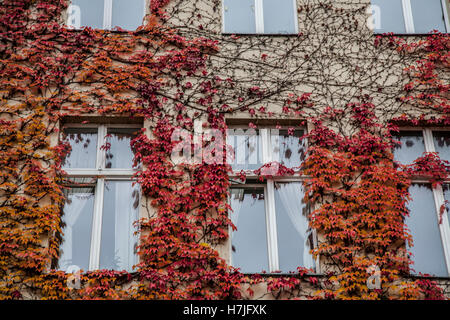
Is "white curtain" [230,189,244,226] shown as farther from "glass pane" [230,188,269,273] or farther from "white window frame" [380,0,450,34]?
"white window frame" [380,0,450,34]

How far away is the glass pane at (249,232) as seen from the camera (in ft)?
22.5

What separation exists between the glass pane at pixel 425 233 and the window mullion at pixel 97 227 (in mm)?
3857

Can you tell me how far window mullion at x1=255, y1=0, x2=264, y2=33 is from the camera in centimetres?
824

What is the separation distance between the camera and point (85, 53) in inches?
307

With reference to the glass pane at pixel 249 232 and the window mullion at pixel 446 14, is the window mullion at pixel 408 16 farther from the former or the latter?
the glass pane at pixel 249 232

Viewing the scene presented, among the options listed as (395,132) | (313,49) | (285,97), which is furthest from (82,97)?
(395,132)

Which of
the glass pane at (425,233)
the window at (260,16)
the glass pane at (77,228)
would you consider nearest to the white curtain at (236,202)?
the glass pane at (77,228)

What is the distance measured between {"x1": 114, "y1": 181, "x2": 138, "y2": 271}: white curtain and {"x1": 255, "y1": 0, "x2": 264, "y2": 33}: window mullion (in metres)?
2.99

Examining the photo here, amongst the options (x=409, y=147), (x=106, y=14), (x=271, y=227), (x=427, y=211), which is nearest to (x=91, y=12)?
(x=106, y=14)

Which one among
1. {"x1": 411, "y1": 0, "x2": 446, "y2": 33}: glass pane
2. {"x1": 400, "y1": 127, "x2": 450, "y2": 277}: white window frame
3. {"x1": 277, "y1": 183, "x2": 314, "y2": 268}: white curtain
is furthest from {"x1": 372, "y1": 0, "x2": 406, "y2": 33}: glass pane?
{"x1": 277, "y1": 183, "x2": 314, "y2": 268}: white curtain

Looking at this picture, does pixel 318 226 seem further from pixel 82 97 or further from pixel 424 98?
pixel 82 97

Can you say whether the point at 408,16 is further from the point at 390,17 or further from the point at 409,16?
the point at 390,17

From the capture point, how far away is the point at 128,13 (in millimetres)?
8219

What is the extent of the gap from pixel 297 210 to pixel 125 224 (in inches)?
85.5
